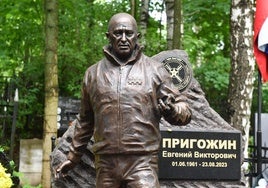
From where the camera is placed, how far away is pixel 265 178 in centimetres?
863

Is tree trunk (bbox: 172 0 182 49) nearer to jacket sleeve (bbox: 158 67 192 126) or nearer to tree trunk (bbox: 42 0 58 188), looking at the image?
tree trunk (bbox: 42 0 58 188)

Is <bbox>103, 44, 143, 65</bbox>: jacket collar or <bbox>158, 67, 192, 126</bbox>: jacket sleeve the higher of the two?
<bbox>103, 44, 143, 65</bbox>: jacket collar

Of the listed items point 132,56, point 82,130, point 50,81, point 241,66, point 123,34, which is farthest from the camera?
point 50,81

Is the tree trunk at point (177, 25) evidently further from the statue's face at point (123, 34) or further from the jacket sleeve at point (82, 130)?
the statue's face at point (123, 34)

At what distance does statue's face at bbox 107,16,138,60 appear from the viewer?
4031 millimetres

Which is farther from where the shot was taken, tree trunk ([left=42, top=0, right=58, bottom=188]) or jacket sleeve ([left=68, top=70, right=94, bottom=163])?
tree trunk ([left=42, top=0, right=58, bottom=188])

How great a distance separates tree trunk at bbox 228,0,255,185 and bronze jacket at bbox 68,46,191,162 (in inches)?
170

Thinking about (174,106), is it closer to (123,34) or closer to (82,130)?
(123,34)

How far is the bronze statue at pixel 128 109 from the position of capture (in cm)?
395

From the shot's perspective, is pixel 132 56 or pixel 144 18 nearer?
pixel 132 56

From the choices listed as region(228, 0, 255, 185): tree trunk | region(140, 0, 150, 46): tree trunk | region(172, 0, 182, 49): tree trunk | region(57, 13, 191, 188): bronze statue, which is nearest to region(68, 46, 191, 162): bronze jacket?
region(57, 13, 191, 188): bronze statue

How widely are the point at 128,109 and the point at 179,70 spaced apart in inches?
74.9

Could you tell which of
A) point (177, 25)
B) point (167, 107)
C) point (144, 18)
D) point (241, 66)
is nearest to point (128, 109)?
point (167, 107)

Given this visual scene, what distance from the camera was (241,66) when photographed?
848cm
